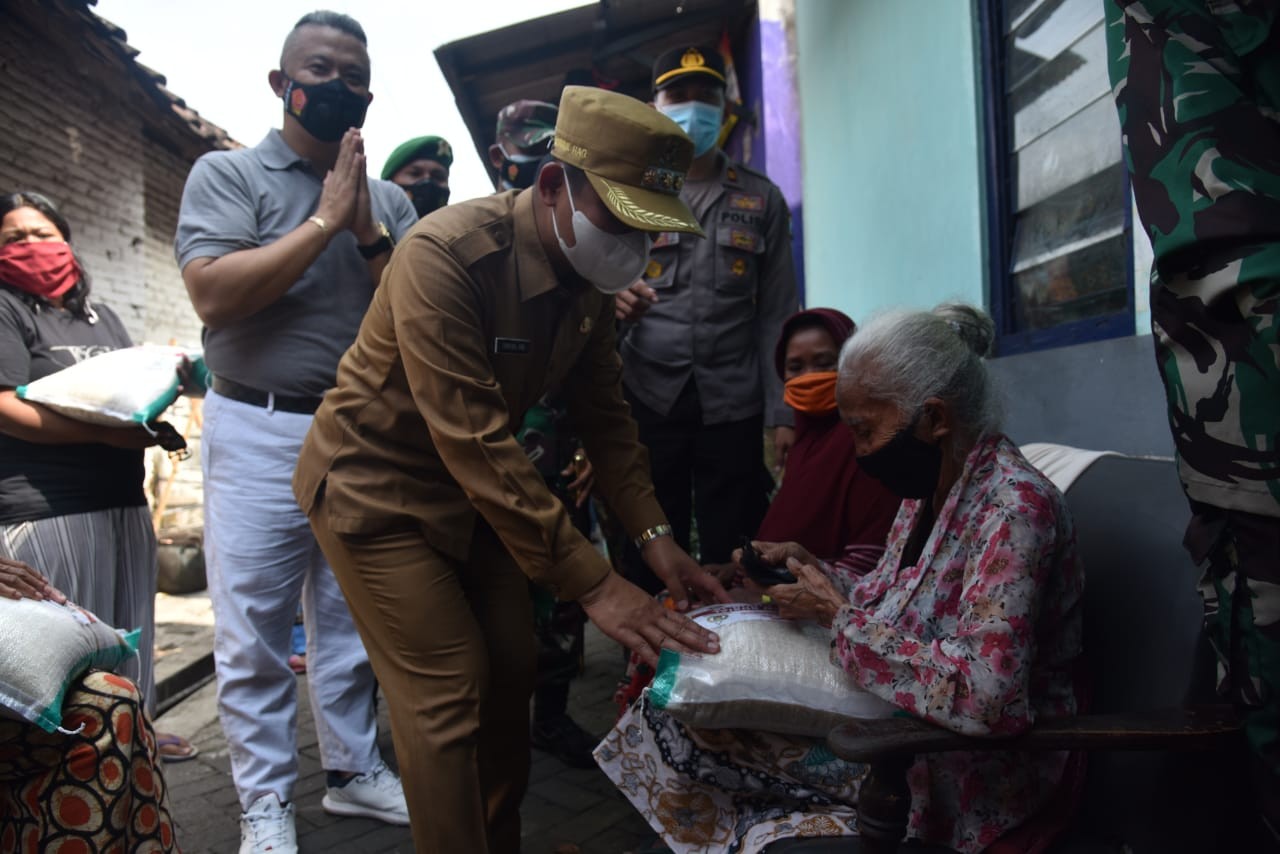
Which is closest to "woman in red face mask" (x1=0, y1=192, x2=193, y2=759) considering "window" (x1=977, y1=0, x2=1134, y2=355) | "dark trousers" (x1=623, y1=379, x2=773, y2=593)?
"dark trousers" (x1=623, y1=379, x2=773, y2=593)

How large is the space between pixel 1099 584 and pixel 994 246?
1776 mm

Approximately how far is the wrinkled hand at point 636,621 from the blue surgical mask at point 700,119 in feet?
6.91

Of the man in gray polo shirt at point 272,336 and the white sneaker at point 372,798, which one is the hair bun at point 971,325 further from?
the white sneaker at point 372,798

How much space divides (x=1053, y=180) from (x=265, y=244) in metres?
2.59

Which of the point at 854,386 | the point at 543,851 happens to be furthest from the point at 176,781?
the point at 854,386

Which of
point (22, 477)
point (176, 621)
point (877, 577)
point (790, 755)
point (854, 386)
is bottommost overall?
point (176, 621)

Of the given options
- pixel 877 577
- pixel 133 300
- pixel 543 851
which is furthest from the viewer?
pixel 133 300

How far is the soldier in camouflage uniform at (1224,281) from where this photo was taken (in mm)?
1201

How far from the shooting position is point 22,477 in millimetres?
2650

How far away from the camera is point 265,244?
2568 millimetres

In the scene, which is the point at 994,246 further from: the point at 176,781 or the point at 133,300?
the point at 133,300

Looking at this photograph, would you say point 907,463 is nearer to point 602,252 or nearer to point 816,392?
point 602,252

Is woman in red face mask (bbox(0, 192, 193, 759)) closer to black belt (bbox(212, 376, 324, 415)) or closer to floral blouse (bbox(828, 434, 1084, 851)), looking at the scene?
black belt (bbox(212, 376, 324, 415))

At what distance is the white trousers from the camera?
8.25ft
